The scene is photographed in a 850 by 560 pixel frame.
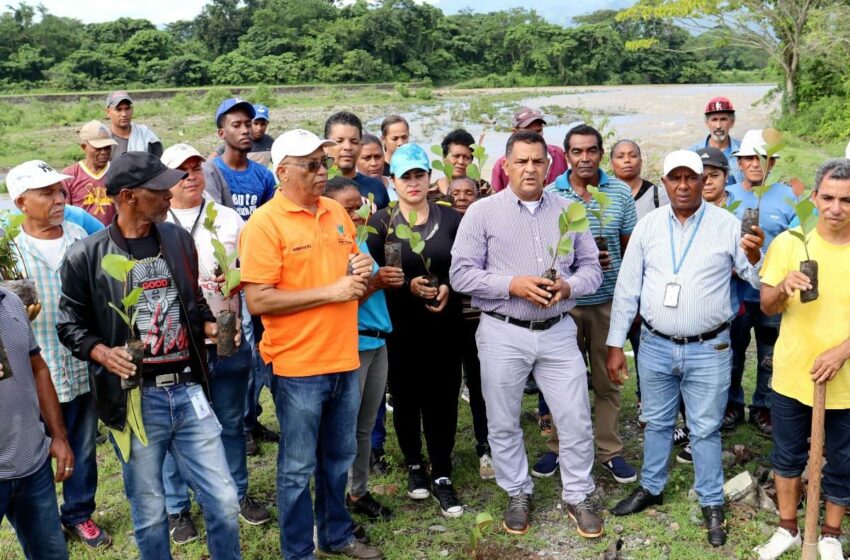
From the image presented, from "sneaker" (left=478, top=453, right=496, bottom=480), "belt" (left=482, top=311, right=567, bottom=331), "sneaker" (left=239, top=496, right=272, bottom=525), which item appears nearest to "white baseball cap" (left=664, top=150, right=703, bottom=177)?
"belt" (left=482, top=311, right=567, bottom=331)

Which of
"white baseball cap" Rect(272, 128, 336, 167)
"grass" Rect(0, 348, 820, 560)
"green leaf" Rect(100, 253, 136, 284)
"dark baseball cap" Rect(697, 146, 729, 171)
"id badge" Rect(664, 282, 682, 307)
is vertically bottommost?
"grass" Rect(0, 348, 820, 560)

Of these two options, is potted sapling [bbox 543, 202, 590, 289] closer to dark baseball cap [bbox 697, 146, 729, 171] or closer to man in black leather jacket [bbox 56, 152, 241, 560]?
dark baseball cap [bbox 697, 146, 729, 171]

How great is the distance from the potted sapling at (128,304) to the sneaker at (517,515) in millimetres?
2300

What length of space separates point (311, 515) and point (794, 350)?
8.67 feet

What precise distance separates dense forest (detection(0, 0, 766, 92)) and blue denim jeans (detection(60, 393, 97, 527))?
46.9 m

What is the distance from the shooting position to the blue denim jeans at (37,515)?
2936 mm

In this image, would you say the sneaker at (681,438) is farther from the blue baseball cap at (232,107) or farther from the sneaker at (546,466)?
the blue baseball cap at (232,107)

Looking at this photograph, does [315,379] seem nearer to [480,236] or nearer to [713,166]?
[480,236]

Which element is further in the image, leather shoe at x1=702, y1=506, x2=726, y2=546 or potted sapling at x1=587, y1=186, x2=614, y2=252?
potted sapling at x1=587, y1=186, x2=614, y2=252

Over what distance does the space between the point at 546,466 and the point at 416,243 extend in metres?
1.90

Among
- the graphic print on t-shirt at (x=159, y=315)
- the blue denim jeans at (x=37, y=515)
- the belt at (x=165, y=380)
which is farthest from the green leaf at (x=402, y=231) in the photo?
the blue denim jeans at (x=37, y=515)

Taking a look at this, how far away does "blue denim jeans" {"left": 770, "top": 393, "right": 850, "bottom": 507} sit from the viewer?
12.1 feet

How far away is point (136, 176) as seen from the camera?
303 cm

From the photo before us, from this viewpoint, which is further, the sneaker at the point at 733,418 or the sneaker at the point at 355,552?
the sneaker at the point at 733,418
